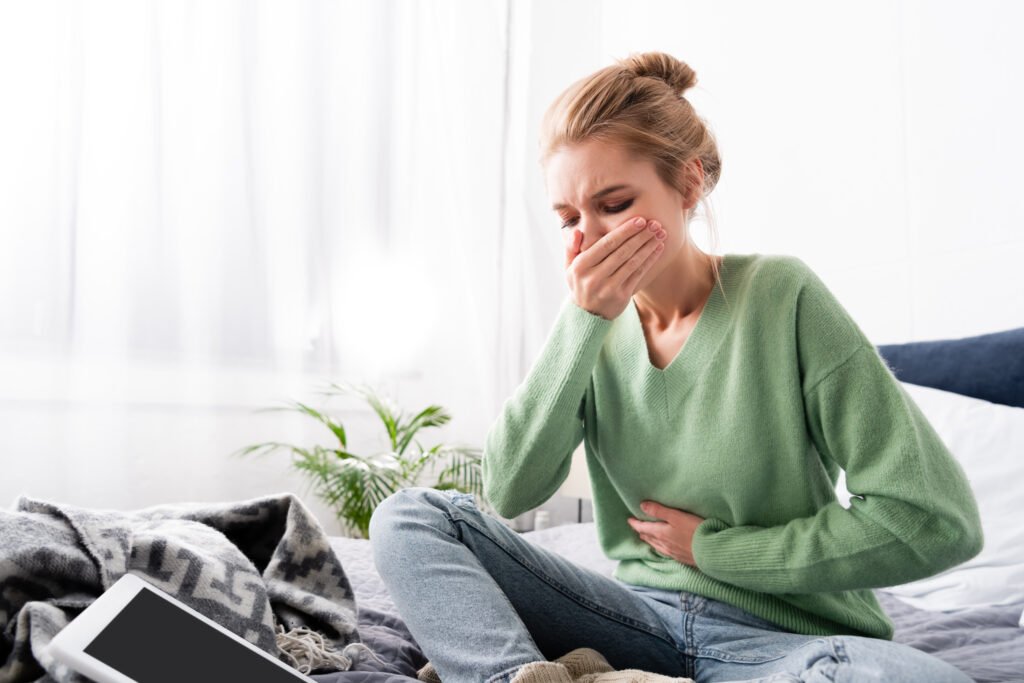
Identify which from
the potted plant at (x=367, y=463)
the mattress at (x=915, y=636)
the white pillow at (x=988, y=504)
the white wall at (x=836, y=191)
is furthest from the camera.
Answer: the potted plant at (x=367, y=463)

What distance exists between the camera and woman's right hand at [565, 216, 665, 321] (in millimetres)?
1075

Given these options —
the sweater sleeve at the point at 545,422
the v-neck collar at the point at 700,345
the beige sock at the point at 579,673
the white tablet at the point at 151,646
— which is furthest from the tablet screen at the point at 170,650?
the v-neck collar at the point at 700,345

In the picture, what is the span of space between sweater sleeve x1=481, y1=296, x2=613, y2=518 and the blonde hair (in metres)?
0.21

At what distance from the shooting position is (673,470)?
1096 mm

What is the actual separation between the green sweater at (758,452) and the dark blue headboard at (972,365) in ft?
2.40

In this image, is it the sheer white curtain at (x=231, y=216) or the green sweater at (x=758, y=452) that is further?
the sheer white curtain at (x=231, y=216)

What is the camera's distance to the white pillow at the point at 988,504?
1.39 metres

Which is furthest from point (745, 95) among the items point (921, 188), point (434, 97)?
point (434, 97)

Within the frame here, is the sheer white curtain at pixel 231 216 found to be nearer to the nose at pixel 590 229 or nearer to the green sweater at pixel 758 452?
the green sweater at pixel 758 452

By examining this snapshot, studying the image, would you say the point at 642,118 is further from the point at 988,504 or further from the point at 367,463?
the point at 367,463

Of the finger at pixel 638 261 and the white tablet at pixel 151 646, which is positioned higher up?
the finger at pixel 638 261

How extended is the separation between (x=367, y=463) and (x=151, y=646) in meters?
1.72

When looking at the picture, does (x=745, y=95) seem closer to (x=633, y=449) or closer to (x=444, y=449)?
(x=444, y=449)

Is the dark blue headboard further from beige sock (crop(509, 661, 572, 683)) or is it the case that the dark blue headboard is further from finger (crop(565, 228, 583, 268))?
beige sock (crop(509, 661, 572, 683))
